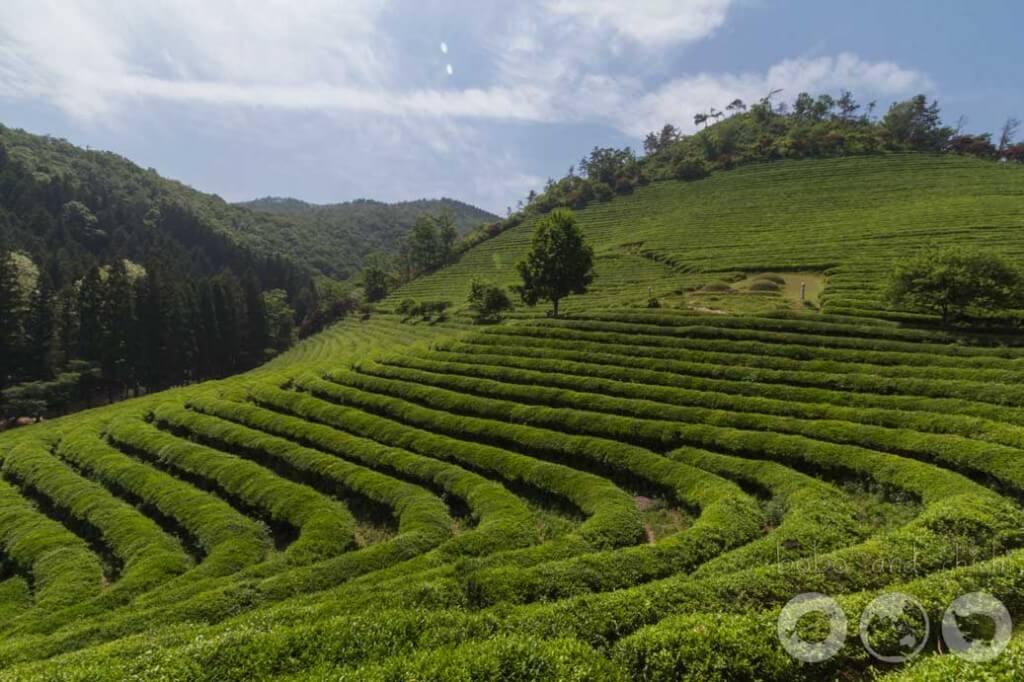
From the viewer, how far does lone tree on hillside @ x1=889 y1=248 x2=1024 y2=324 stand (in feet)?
102

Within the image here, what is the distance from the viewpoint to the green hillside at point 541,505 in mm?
7980

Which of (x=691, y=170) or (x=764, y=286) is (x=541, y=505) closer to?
(x=764, y=286)

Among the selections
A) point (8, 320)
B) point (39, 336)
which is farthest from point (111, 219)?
point (8, 320)

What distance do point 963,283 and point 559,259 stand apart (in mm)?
30842

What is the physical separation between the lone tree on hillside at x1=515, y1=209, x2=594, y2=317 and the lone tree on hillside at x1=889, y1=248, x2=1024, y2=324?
87.6 ft

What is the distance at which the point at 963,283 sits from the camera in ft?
103

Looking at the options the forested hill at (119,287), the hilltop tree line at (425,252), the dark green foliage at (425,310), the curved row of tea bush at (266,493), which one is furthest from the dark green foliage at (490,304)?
the hilltop tree line at (425,252)

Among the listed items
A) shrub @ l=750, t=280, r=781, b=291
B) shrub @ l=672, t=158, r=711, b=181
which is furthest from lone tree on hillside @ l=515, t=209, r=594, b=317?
shrub @ l=672, t=158, r=711, b=181

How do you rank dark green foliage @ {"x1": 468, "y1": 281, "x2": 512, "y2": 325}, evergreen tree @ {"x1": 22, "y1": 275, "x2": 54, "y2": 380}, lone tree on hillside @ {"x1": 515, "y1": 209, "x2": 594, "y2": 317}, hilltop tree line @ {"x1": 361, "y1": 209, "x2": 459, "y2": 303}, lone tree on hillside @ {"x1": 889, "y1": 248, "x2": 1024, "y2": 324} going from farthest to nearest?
hilltop tree line @ {"x1": 361, "y1": 209, "x2": 459, "y2": 303}, dark green foliage @ {"x1": 468, "y1": 281, "x2": 512, "y2": 325}, evergreen tree @ {"x1": 22, "y1": 275, "x2": 54, "y2": 380}, lone tree on hillside @ {"x1": 515, "y1": 209, "x2": 594, "y2": 317}, lone tree on hillside @ {"x1": 889, "y1": 248, "x2": 1024, "y2": 324}

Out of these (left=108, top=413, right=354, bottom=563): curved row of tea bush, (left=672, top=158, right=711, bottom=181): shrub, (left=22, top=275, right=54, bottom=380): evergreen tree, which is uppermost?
(left=672, top=158, right=711, bottom=181): shrub

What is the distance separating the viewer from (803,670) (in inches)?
286

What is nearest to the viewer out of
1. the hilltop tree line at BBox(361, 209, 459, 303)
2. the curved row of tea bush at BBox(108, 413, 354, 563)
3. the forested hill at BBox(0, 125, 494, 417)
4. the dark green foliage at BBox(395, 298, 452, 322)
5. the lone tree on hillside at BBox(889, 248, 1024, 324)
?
the curved row of tea bush at BBox(108, 413, 354, 563)

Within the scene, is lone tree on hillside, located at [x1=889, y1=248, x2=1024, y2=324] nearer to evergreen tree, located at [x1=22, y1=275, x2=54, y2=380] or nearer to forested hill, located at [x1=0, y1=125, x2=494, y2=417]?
forested hill, located at [x1=0, y1=125, x2=494, y2=417]

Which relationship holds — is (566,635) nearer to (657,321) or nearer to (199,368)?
(657,321)
